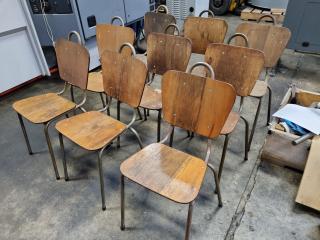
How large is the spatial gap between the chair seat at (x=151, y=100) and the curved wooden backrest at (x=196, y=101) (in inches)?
13.2

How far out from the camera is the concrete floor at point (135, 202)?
1.44 m

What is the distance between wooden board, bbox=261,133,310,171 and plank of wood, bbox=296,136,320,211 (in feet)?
0.38

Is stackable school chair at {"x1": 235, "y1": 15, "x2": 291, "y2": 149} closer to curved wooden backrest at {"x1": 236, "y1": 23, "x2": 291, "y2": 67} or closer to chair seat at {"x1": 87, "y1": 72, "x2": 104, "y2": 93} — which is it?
curved wooden backrest at {"x1": 236, "y1": 23, "x2": 291, "y2": 67}

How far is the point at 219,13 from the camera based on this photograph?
17.6ft

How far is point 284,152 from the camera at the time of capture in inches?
71.2

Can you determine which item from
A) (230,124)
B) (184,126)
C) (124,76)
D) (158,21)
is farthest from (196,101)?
(158,21)

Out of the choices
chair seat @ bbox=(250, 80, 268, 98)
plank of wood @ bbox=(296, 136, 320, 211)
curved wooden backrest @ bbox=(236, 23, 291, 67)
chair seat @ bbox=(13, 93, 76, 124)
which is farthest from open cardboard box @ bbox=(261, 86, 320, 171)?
chair seat @ bbox=(13, 93, 76, 124)

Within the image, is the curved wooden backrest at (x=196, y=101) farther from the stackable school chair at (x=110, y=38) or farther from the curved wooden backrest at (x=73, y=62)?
the stackable school chair at (x=110, y=38)

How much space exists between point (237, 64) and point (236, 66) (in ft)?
0.05

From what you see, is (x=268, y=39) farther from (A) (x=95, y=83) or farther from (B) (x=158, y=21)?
(A) (x=95, y=83)

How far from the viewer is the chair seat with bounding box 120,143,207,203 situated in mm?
1137

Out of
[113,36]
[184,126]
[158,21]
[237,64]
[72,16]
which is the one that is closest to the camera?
[184,126]

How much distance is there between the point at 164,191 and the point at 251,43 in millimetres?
1667

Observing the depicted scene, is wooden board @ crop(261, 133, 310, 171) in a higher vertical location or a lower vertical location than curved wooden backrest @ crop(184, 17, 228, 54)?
lower
